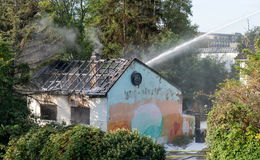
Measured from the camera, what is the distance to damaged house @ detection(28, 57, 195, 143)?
2116cm

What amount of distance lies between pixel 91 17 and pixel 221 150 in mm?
32886

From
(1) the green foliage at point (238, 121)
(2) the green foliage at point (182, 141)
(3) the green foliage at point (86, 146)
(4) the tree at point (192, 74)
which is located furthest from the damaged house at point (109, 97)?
(4) the tree at point (192, 74)

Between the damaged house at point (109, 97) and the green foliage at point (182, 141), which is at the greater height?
the damaged house at point (109, 97)

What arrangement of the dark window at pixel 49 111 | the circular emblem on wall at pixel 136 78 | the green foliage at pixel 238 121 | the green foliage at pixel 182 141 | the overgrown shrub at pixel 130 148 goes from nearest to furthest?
1. the green foliage at pixel 238 121
2. the overgrown shrub at pixel 130 148
3. the circular emblem on wall at pixel 136 78
4. the dark window at pixel 49 111
5. the green foliage at pixel 182 141

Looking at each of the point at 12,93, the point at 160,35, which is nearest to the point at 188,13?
the point at 160,35

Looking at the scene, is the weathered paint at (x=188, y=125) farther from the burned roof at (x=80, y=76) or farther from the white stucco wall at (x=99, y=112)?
the white stucco wall at (x=99, y=112)

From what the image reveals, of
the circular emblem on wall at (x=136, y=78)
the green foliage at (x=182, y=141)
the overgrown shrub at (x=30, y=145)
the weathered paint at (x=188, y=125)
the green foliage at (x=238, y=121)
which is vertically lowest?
the green foliage at (x=182, y=141)

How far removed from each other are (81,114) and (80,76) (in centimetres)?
237

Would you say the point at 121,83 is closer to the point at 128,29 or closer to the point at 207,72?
the point at 128,29

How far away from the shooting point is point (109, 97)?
68.8ft

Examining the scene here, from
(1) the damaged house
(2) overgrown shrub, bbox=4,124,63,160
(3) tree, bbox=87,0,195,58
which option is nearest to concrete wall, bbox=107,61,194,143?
(1) the damaged house

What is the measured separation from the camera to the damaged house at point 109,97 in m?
21.2

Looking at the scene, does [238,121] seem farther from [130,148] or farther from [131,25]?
[131,25]

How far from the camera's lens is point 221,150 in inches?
423
